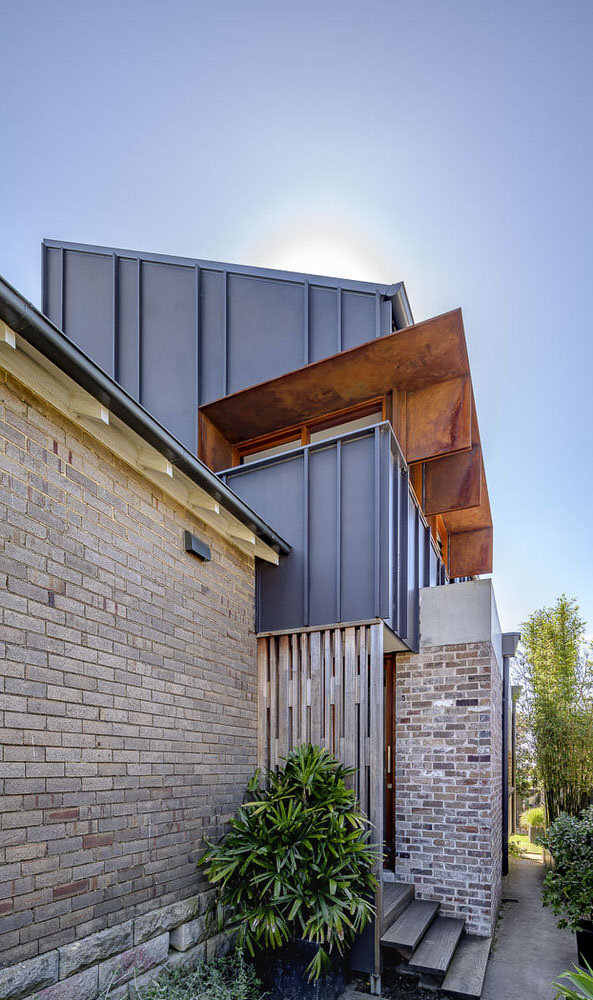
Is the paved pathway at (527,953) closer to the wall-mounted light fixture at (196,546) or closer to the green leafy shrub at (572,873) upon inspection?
the green leafy shrub at (572,873)

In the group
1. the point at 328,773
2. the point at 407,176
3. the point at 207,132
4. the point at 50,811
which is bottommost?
the point at 328,773

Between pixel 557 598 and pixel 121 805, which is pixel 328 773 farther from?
pixel 557 598

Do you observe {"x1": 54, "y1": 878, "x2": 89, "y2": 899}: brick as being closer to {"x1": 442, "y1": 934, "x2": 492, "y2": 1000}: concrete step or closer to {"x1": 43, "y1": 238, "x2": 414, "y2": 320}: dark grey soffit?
{"x1": 442, "y1": 934, "x2": 492, "y2": 1000}: concrete step

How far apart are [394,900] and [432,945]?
48 cm

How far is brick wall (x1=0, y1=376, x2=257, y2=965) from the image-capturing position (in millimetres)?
2998

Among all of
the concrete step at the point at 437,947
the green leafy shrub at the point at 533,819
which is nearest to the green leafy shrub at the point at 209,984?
the concrete step at the point at 437,947

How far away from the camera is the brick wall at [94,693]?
9.84 feet

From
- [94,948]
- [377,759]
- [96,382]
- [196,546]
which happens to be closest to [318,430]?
[196,546]

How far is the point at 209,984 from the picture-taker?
13.0 ft

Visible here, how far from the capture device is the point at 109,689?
12.1 ft

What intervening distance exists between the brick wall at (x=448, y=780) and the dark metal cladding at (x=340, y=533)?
0.62 m

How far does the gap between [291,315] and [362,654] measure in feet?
13.7

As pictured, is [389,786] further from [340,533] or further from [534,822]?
[534,822]

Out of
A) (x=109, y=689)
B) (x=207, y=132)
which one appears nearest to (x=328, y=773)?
(x=109, y=689)
